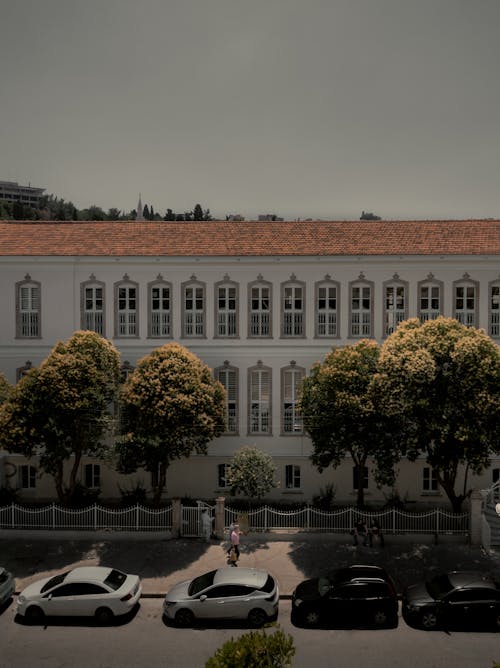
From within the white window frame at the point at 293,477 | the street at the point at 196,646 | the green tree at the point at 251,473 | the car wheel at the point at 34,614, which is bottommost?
the street at the point at 196,646

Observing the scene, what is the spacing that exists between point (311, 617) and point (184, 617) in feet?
11.7

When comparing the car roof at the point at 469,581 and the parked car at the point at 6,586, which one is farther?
the parked car at the point at 6,586

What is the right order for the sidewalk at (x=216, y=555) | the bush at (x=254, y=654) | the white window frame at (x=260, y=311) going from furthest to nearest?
the white window frame at (x=260, y=311), the sidewalk at (x=216, y=555), the bush at (x=254, y=654)

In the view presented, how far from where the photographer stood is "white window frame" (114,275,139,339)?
27.8 meters

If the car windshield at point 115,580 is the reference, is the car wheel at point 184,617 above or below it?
below

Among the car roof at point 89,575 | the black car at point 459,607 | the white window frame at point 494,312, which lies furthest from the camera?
the white window frame at point 494,312

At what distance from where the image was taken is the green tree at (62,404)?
76.2 feet

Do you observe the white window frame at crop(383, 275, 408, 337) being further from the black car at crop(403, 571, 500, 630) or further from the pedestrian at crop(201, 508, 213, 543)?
the black car at crop(403, 571, 500, 630)

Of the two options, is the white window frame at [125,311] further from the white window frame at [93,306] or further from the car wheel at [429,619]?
the car wheel at [429,619]

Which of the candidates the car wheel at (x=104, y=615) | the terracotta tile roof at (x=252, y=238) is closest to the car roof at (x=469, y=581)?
the car wheel at (x=104, y=615)

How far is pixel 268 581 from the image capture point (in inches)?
721

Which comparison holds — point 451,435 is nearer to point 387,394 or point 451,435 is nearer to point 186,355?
point 387,394

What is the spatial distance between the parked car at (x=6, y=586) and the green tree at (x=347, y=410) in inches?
452

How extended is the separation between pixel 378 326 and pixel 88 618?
1612cm
